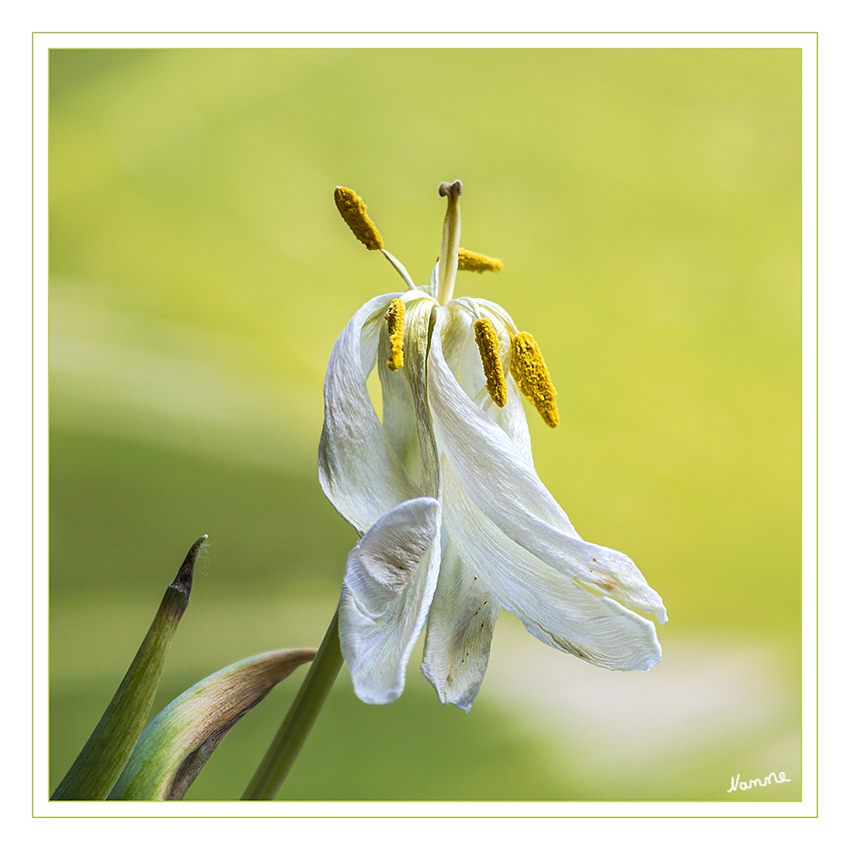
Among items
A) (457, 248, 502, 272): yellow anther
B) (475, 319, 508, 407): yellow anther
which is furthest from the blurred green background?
(475, 319, 508, 407): yellow anther

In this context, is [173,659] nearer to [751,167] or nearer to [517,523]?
[517,523]

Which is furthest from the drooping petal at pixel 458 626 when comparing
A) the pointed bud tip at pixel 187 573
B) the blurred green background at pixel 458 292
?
the blurred green background at pixel 458 292

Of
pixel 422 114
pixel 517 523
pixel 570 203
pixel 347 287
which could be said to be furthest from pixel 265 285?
pixel 517 523

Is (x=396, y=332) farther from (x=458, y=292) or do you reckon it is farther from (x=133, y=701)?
(x=458, y=292)

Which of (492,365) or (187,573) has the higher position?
(492,365)
